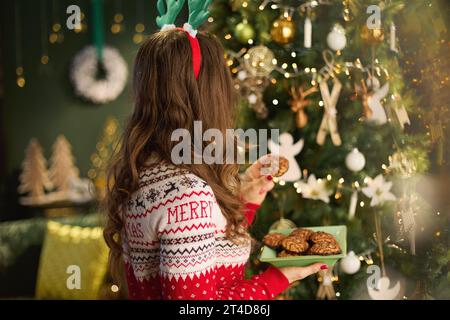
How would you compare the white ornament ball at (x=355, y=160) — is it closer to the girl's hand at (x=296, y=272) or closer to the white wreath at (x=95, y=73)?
the girl's hand at (x=296, y=272)

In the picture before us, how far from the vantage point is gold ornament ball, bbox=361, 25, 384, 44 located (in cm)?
254

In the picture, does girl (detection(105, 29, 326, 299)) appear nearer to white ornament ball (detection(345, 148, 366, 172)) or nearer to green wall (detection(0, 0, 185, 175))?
white ornament ball (detection(345, 148, 366, 172))

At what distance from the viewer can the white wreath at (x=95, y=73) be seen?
4852mm

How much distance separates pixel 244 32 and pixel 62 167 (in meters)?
2.69

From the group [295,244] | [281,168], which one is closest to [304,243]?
[295,244]

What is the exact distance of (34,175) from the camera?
480 centimetres

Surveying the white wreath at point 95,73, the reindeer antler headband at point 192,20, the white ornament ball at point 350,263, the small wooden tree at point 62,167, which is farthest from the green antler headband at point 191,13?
the small wooden tree at point 62,167

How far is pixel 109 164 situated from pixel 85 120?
11.3 ft

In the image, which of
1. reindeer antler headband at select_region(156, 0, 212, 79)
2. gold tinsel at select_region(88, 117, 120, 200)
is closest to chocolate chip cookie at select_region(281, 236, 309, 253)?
reindeer antler headband at select_region(156, 0, 212, 79)

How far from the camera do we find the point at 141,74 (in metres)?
1.53

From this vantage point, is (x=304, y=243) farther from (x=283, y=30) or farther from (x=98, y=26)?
(x=98, y=26)

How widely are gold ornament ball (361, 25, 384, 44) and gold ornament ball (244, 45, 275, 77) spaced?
0.37 meters
